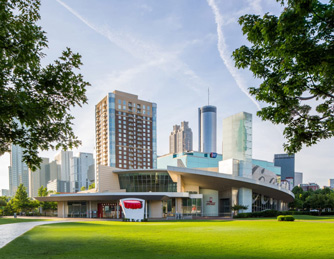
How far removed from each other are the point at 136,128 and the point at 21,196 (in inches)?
2699

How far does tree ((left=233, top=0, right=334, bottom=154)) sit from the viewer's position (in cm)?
828

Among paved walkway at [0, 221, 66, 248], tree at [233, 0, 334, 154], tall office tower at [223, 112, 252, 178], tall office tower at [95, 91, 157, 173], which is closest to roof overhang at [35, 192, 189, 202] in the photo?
tall office tower at [223, 112, 252, 178]

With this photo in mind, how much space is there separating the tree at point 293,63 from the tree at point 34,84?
5719mm

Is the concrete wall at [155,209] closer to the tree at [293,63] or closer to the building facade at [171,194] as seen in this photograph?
the building facade at [171,194]

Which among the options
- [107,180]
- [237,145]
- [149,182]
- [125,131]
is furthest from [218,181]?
[125,131]

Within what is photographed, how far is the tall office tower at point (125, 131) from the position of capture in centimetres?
13329

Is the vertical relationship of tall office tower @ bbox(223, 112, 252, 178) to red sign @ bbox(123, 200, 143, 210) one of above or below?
above

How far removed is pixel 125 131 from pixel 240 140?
76.1 meters

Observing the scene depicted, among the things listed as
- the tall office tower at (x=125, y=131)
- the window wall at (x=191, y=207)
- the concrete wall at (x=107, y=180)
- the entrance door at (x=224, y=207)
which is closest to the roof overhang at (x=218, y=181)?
the entrance door at (x=224, y=207)

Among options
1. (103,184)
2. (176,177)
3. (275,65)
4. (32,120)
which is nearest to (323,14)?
(275,65)

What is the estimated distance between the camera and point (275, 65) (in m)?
10.6

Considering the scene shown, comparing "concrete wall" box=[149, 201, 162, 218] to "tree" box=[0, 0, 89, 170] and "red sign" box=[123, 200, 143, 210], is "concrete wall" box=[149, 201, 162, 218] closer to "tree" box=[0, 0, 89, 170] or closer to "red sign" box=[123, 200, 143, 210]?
"red sign" box=[123, 200, 143, 210]

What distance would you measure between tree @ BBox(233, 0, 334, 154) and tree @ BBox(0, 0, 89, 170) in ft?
18.8

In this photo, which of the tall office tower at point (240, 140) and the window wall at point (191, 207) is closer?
the window wall at point (191, 207)
